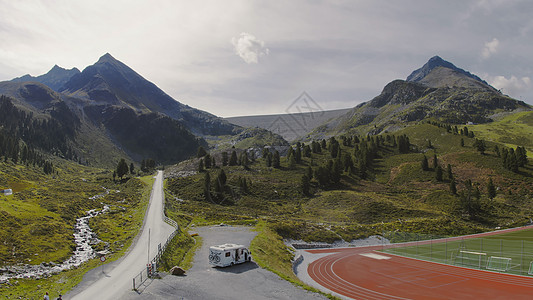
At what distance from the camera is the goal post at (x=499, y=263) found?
42325mm

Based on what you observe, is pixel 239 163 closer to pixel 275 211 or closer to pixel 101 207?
pixel 275 211

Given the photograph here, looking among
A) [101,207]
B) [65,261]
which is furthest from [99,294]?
[101,207]

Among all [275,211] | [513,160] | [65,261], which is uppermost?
[513,160]

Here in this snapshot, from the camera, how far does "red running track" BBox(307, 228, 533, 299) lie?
107 ft

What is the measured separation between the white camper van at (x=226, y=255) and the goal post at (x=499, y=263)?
36.9m

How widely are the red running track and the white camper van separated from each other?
34.4ft

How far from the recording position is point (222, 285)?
91.9 feet

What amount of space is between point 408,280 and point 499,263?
691 inches

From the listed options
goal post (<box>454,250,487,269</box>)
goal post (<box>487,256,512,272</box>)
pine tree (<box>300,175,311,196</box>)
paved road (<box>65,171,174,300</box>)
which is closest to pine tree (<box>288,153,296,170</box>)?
pine tree (<box>300,175,311,196</box>)

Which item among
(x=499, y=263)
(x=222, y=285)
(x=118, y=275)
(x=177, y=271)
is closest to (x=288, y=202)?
(x=499, y=263)

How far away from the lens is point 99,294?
81.7 feet

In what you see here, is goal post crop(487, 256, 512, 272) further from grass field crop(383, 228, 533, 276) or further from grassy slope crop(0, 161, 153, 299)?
grassy slope crop(0, 161, 153, 299)

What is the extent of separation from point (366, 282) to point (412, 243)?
30738 mm

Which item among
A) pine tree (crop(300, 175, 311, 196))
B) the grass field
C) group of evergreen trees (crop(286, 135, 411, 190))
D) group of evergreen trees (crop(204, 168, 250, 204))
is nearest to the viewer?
the grass field
